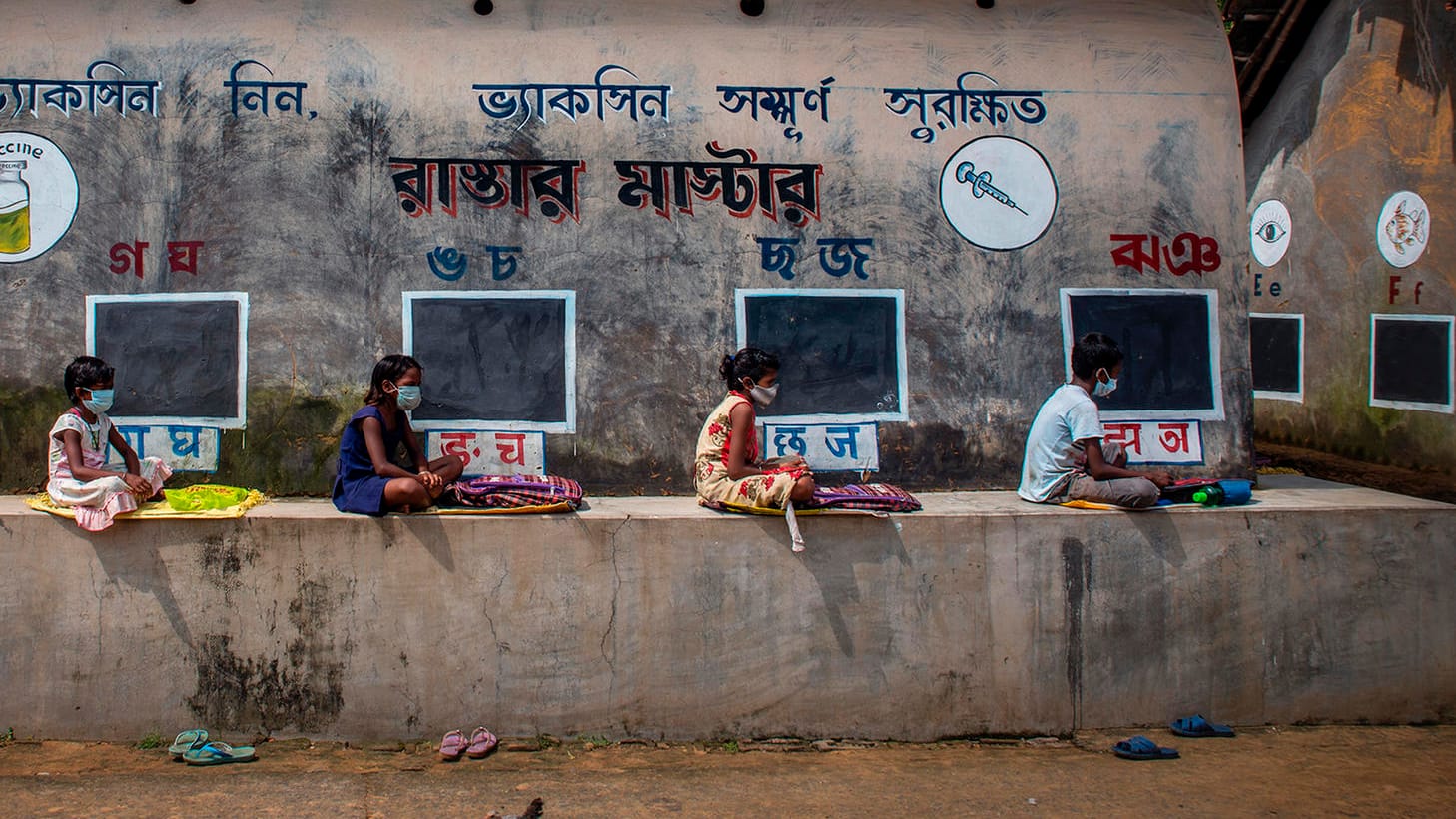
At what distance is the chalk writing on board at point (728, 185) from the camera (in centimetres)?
544

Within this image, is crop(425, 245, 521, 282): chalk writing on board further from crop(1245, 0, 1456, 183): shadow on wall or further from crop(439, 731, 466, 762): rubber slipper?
crop(1245, 0, 1456, 183): shadow on wall

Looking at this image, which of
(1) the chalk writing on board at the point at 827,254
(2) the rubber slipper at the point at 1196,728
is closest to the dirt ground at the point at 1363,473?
(2) the rubber slipper at the point at 1196,728

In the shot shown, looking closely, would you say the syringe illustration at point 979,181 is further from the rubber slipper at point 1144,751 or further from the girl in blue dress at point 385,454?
the girl in blue dress at point 385,454

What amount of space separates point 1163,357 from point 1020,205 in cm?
117

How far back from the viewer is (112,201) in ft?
17.5

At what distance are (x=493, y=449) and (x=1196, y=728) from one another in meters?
3.72

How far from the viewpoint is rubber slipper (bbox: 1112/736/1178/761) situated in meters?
4.55

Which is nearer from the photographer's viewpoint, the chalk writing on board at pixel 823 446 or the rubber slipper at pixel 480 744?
the rubber slipper at pixel 480 744

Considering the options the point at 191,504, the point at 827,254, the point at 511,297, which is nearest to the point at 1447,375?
the point at 827,254

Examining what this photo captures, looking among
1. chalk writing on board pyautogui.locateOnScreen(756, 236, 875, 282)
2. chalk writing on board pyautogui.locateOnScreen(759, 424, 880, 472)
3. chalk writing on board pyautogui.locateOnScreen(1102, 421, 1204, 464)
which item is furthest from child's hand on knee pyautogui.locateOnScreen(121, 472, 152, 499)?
chalk writing on board pyautogui.locateOnScreen(1102, 421, 1204, 464)

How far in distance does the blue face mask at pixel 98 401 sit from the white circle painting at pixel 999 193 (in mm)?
4274

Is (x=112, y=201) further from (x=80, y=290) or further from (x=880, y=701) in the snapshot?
(x=880, y=701)

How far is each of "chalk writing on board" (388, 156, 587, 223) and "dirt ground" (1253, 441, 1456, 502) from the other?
4391mm

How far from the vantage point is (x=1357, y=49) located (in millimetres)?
8188
